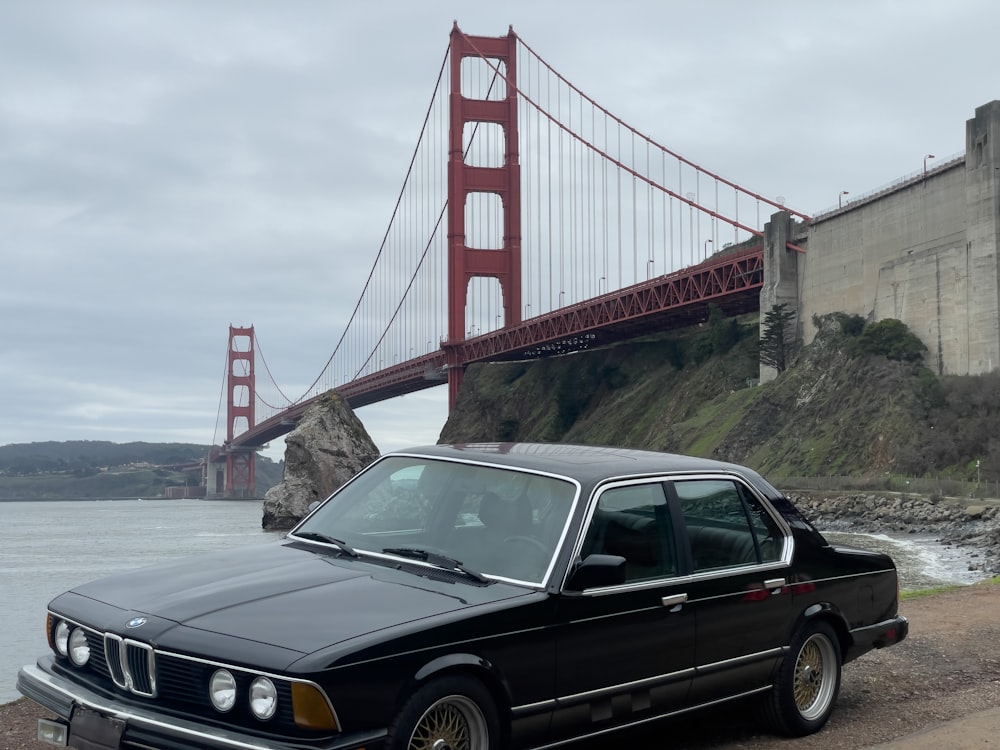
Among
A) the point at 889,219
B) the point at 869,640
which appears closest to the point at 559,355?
the point at 889,219

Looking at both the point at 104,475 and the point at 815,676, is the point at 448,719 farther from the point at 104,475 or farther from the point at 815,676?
the point at 104,475

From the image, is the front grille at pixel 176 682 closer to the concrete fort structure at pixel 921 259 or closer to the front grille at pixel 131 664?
the front grille at pixel 131 664

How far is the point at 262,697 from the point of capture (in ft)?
11.8

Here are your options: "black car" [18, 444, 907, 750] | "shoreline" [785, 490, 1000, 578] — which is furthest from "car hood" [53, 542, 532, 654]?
"shoreline" [785, 490, 1000, 578]

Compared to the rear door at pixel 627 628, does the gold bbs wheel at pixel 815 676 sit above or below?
below

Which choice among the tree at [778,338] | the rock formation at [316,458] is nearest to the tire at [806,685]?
the rock formation at [316,458]

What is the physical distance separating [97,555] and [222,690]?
36.2 meters

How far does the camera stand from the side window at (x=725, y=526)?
5082mm

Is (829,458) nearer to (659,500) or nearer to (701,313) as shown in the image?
(701,313)

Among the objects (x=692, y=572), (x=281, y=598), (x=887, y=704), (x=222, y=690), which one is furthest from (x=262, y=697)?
(x=887, y=704)

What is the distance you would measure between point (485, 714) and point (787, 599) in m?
2.05

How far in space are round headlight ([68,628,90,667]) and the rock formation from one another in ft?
170

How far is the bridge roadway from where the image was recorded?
61.8 meters

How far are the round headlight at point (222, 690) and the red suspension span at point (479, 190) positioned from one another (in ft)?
230
